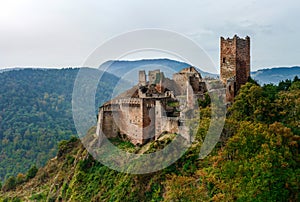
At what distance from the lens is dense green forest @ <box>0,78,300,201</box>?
18781 millimetres

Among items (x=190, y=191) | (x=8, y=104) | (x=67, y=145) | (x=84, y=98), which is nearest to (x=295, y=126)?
(x=190, y=191)

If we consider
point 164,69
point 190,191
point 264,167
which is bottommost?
point 190,191

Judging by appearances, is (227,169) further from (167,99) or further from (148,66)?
(148,66)

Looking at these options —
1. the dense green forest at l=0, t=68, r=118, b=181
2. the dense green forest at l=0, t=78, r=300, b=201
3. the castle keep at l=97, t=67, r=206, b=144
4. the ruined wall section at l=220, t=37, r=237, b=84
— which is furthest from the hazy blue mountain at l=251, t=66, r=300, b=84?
the ruined wall section at l=220, t=37, r=237, b=84

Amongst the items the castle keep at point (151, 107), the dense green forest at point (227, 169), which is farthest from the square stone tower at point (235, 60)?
the castle keep at point (151, 107)

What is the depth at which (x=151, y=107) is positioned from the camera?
32094mm

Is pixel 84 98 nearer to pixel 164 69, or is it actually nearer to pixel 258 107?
pixel 164 69

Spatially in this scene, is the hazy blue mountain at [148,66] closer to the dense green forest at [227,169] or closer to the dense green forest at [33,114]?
the dense green forest at [227,169]

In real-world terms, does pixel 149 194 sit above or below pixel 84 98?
below

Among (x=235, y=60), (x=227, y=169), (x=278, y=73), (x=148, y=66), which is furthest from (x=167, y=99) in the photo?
(x=278, y=73)

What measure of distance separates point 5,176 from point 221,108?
60.4 m

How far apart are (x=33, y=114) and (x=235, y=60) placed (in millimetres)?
88199

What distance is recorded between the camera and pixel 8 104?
11619 cm

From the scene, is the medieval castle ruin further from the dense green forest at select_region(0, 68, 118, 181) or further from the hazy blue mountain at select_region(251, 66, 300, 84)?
the dense green forest at select_region(0, 68, 118, 181)
